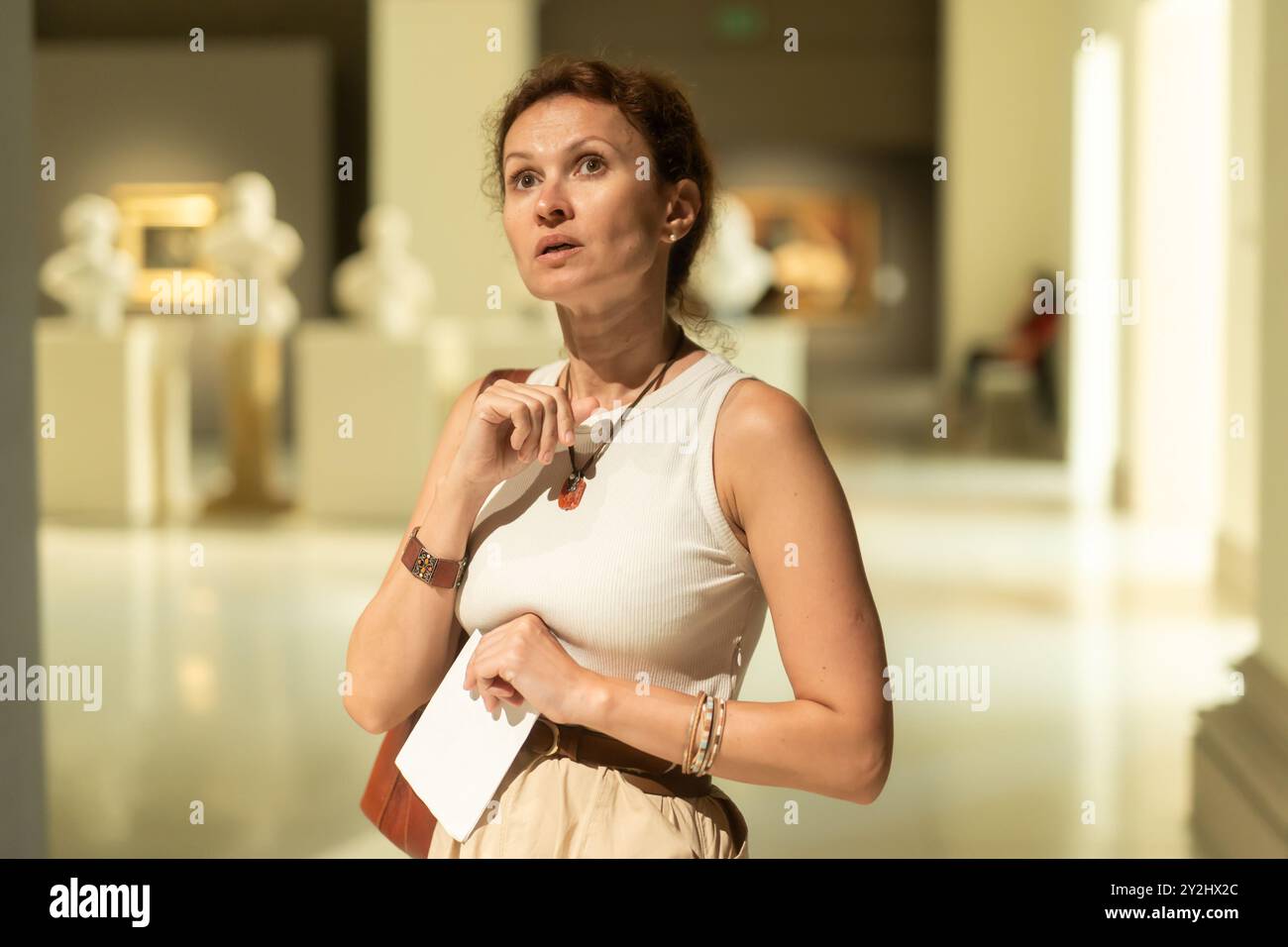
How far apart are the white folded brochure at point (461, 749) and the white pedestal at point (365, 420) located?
943 cm

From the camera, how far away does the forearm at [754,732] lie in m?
1.83

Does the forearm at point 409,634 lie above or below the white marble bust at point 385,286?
below

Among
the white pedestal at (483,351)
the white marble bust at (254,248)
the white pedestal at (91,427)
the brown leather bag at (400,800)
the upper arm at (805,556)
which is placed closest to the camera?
the upper arm at (805,556)

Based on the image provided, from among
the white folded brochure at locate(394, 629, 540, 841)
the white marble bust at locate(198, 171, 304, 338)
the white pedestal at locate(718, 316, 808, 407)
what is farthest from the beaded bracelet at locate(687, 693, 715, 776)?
the white marble bust at locate(198, 171, 304, 338)

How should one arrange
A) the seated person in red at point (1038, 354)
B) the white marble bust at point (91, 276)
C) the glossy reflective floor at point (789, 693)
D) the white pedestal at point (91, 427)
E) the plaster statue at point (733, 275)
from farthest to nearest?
the seated person in red at point (1038, 354) → the white marble bust at point (91, 276) → the white pedestal at point (91, 427) → the plaster statue at point (733, 275) → the glossy reflective floor at point (789, 693)

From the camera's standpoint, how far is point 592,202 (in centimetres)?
184

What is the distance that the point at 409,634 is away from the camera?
6.56ft

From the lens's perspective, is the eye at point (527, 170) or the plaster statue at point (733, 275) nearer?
the eye at point (527, 170)

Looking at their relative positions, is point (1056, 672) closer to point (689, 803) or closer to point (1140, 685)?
point (1140, 685)

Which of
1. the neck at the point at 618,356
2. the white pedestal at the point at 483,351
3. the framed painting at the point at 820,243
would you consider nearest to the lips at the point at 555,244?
the neck at the point at 618,356

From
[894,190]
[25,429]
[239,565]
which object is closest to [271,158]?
[239,565]

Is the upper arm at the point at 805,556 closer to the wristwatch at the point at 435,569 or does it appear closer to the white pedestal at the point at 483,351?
the wristwatch at the point at 435,569

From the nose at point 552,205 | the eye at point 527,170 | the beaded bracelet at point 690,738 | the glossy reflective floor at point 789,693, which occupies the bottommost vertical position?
the glossy reflective floor at point 789,693

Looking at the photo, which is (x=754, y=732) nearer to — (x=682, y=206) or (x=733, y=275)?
(x=682, y=206)
